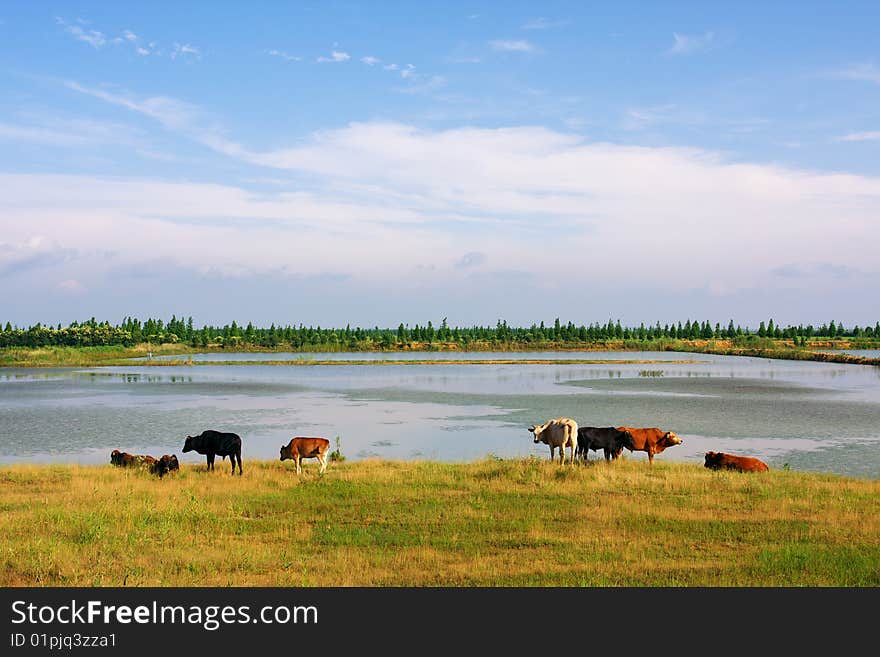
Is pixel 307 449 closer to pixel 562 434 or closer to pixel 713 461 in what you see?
pixel 562 434

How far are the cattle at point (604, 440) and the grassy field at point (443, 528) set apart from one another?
218 cm

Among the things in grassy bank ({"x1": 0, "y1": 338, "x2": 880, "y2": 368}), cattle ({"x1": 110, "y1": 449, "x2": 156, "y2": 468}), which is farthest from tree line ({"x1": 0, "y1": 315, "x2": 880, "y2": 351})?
cattle ({"x1": 110, "y1": 449, "x2": 156, "y2": 468})

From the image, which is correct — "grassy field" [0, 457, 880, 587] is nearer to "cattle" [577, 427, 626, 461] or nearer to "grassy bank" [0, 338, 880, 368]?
"cattle" [577, 427, 626, 461]

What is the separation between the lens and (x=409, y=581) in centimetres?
1073

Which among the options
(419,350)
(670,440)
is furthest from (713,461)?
(419,350)

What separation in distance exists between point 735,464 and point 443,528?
12.0 metres

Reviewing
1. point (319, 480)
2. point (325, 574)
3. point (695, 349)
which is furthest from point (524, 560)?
point (695, 349)

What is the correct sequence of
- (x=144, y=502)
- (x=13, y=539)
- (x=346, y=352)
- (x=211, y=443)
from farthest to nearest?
(x=346, y=352) → (x=211, y=443) → (x=144, y=502) → (x=13, y=539)

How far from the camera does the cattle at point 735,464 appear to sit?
2211 cm

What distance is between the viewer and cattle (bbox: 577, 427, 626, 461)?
2359cm

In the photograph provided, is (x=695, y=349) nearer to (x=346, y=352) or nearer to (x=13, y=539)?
(x=346, y=352)

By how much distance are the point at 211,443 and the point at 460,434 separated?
50.9 ft

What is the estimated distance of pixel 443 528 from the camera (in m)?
14.3
